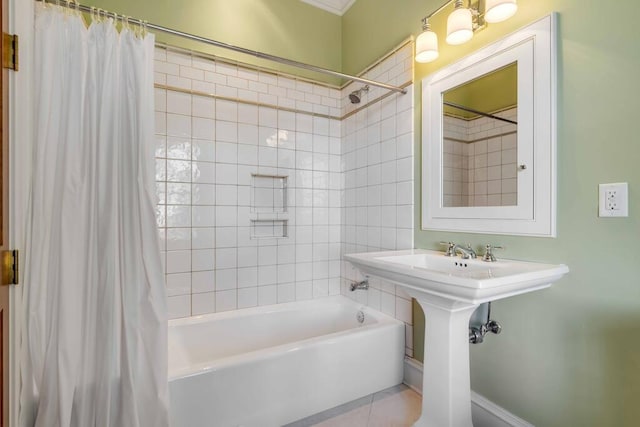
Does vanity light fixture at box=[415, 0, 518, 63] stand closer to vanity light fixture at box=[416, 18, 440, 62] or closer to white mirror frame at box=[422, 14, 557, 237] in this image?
vanity light fixture at box=[416, 18, 440, 62]

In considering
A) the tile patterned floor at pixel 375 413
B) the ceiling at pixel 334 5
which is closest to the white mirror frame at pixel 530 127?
the tile patterned floor at pixel 375 413

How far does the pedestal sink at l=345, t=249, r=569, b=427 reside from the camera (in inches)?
44.9

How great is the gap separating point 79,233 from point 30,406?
23.8 inches

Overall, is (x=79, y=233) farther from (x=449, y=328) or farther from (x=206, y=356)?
(x=449, y=328)

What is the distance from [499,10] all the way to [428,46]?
14.9 inches

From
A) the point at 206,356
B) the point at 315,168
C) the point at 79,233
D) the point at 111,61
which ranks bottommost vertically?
the point at 206,356

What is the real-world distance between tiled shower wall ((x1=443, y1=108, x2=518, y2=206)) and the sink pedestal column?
58cm

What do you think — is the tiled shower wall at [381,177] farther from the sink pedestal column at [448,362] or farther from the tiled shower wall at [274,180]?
the sink pedestal column at [448,362]

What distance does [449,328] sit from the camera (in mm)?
1280

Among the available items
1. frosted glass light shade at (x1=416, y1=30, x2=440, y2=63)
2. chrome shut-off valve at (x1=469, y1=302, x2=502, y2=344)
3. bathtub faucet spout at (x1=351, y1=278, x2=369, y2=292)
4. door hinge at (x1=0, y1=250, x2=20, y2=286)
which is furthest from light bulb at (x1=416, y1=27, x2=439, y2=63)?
door hinge at (x1=0, y1=250, x2=20, y2=286)

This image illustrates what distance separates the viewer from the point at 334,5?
263 centimetres

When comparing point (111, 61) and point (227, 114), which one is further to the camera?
point (227, 114)

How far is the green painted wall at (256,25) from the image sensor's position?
205 cm

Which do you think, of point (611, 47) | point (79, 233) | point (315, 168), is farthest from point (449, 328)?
point (315, 168)
